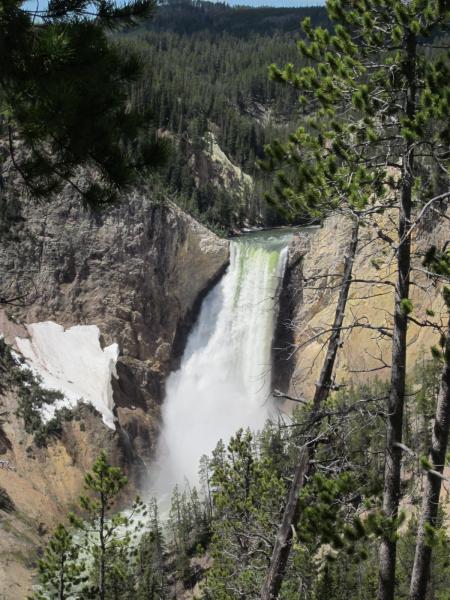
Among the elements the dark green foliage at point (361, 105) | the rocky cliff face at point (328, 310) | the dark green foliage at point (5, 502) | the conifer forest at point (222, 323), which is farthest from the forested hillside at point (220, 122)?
the dark green foliage at point (361, 105)

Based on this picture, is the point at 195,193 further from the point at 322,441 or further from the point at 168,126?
the point at 322,441

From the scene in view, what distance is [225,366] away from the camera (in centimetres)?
4169

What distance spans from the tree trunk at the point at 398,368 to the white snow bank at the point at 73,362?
1163 inches

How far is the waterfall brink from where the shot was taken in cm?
3997

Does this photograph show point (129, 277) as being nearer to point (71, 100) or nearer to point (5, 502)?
point (5, 502)

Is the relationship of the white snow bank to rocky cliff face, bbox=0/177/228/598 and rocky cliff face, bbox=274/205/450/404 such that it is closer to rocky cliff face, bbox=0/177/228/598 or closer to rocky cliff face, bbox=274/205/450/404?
rocky cliff face, bbox=0/177/228/598

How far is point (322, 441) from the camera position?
7781 mm

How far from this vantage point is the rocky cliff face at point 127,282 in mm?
39094

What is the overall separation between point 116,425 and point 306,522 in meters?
30.5

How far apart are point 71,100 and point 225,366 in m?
36.6

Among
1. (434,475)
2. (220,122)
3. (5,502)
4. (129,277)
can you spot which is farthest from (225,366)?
(220,122)

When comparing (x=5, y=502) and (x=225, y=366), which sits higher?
(x=225, y=366)

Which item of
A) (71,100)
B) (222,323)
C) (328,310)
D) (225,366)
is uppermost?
(222,323)

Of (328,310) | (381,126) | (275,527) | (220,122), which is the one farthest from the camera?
(220,122)
